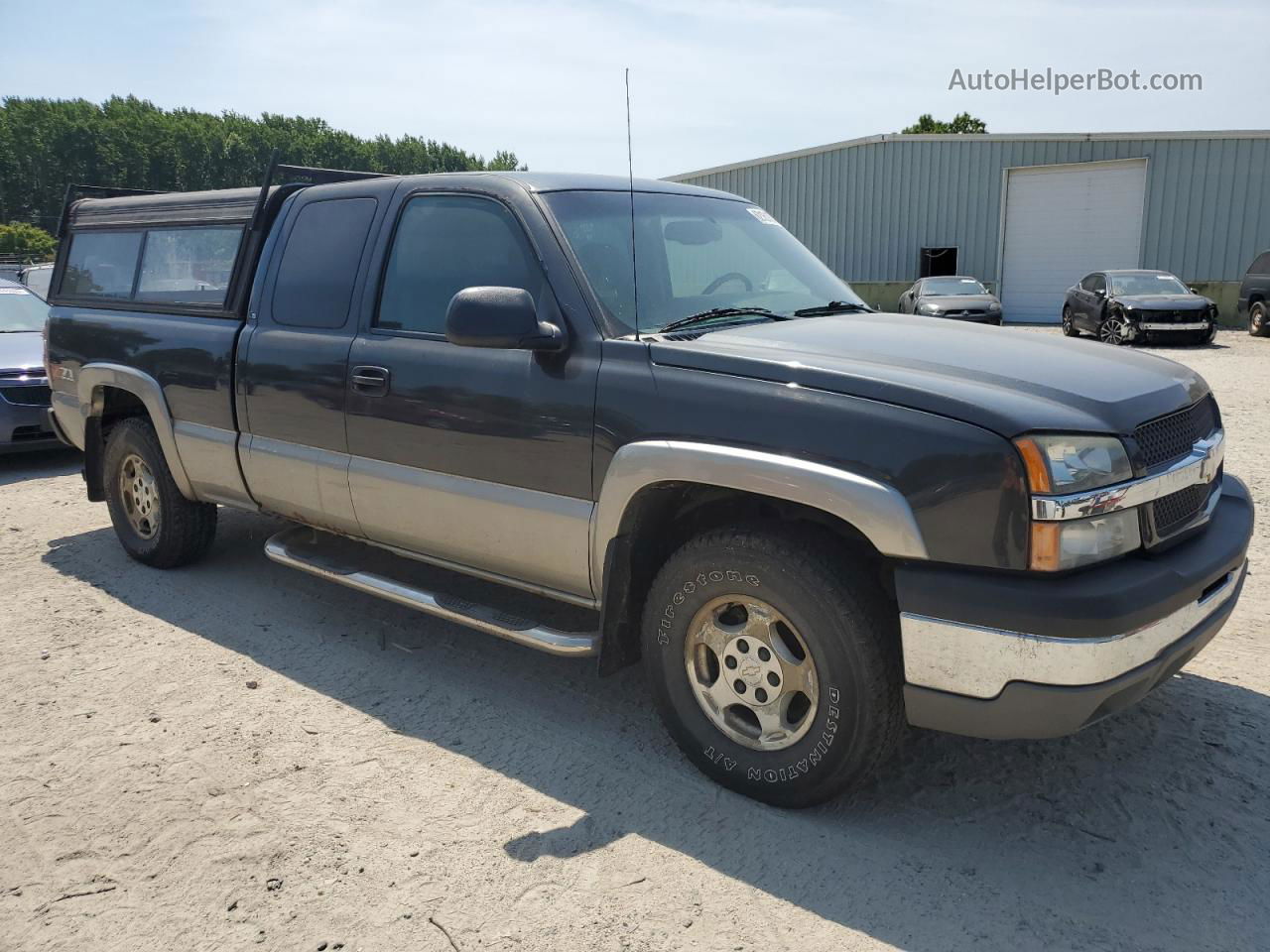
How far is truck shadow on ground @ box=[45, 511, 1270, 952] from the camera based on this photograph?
2.60 m

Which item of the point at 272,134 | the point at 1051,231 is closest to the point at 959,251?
the point at 1051,231

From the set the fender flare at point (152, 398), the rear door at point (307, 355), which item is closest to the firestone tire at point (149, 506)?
the fender flare at point (152, 398)

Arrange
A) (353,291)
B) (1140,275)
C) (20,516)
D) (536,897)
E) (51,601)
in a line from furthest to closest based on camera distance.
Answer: (1140,275)
(20,516)
(51,601)
(353,291)
(536,897)

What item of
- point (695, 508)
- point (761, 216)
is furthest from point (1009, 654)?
point (761, 216)

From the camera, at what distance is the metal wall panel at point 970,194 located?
23828mm

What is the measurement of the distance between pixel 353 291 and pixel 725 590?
217 cm

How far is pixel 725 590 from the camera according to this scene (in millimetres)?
3029

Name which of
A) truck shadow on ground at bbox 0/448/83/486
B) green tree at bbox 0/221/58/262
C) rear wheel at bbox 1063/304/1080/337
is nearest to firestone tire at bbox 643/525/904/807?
truck shadow on ground at bbox 0/448/83/486

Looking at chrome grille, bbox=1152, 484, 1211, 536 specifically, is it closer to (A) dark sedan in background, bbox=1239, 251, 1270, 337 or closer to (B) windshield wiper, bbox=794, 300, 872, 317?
(B) windshield wiper, bbox=794, 300, 872, 317

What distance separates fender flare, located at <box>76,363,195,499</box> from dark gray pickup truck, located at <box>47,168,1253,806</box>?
184 millimetres

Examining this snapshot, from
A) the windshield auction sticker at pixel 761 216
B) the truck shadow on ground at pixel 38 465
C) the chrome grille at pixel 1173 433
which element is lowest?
the truck shadow on ground at pixel 38 465

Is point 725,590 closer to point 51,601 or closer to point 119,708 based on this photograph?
point 119,708

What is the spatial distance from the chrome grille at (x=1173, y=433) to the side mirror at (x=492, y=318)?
1.87 meters

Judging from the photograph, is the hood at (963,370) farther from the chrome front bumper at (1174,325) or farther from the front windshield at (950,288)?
the front windshield at (950,288)
